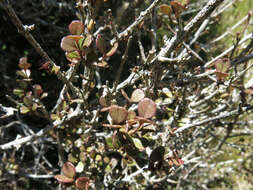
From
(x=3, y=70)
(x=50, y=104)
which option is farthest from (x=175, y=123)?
(x=3, y=70)

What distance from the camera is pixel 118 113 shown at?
0.51m

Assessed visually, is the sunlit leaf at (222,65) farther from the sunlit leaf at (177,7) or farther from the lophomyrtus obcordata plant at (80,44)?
the lophomyrtus obcordata plant at (80,44)

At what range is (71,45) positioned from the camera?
538mm

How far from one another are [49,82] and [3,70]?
375 millimetres

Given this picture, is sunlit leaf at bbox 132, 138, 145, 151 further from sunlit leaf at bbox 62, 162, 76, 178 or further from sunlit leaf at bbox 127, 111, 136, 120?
sunlit leaf at bbox 62, 162, 76, 178

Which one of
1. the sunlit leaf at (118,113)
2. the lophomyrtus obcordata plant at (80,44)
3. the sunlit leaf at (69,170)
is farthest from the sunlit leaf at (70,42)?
the sunlit leaf at (69,170)

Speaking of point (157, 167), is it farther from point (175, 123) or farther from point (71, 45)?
point (71, 45)

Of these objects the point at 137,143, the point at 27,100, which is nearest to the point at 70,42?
the point at 137,143

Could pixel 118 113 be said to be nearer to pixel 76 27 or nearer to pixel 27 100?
pixel 76 27

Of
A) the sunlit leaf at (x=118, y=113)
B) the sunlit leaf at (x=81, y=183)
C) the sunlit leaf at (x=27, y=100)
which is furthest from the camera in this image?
the sunlit leaf at (x=27, y=100)

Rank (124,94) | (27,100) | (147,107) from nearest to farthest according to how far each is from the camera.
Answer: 1. (147,107)
2. (124,94)
3. (27,100)

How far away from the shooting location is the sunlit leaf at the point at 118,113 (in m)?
0.50

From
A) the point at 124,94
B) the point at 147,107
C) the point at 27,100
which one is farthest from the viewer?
the point at 27,100

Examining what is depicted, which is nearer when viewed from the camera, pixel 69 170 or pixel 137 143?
pixel 137 143
